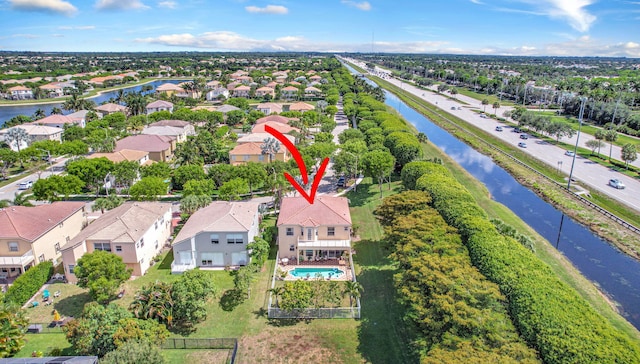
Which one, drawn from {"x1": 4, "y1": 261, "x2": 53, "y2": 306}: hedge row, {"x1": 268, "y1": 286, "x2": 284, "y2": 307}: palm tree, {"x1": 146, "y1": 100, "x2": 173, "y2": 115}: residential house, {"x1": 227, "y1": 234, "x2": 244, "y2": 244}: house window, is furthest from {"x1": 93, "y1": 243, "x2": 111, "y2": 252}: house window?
{"x1": 146, "y1": 100, "x2": 173, "y2": 115}: residential house

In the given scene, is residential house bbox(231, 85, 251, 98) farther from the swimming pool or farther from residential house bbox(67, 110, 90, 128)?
the swimming pool

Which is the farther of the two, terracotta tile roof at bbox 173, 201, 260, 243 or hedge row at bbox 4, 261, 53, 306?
terracotta tile roof at bbox 173, 201, 260, 243

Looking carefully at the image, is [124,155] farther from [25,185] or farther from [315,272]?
[315,272]

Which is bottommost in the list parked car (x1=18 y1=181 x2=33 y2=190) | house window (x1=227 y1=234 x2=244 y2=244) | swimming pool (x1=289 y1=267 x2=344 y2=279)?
swimming pool (x1=289 y1=267 x2=344 y2=279)

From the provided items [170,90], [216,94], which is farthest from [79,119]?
[216,94]

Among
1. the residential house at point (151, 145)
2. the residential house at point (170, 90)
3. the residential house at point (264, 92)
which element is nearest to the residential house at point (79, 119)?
the residential house at point (151, 145)

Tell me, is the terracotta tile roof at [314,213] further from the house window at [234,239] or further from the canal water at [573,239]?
the canal water at [573,239]

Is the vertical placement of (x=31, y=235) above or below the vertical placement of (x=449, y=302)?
below
